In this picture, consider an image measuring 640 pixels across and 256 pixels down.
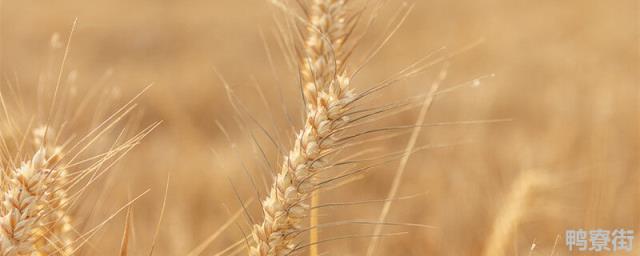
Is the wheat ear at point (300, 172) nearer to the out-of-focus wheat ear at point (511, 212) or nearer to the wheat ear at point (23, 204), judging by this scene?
the wheat ear at point (23, 204)

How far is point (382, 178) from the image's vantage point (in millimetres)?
1833

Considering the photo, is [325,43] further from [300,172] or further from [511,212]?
[511,212]

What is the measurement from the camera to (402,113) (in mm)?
2162

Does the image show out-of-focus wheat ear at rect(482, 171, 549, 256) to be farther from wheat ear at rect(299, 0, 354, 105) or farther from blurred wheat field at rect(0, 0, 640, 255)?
wheat ear at rect(299, 0, 354, 105)

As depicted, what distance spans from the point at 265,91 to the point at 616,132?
109cm

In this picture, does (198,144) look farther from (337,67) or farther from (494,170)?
(337,67)

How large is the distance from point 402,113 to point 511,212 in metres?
1.13

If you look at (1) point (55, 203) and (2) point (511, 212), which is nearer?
(1) point (55, 203)

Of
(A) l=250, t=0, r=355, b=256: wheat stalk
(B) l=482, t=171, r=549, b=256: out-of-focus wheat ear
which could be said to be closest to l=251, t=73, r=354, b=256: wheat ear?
(A) l=250, t=0, r=355, b=256: wheat stalk

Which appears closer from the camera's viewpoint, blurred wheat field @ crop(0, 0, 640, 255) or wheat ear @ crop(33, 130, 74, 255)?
wheat ear @ crop(33, 130, 74, 255)

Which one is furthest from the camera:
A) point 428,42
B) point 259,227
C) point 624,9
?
point 624,9

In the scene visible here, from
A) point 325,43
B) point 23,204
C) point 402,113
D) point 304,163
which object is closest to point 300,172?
point 304,163

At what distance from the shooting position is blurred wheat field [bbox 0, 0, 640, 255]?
1327mm

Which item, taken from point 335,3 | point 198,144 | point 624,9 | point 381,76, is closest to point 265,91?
point 381,76
